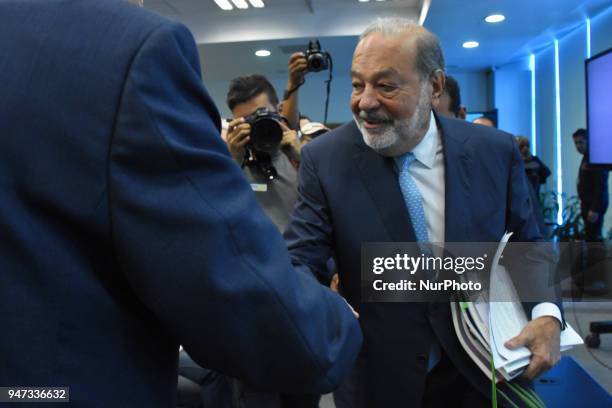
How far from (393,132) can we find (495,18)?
191 inches

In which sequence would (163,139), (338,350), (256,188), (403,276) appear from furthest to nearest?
1. (256,188)
2. (403,276)
3. (338,350)
4. (163,139)

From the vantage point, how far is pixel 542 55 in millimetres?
7355

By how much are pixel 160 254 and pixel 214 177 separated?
3.7 inches

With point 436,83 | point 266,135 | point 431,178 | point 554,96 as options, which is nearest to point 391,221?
point 431,178

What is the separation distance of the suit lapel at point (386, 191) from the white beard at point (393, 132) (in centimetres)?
3

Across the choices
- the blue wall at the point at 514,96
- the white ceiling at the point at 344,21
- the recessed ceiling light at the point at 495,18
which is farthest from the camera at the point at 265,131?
the blue wall at the point at 514,96

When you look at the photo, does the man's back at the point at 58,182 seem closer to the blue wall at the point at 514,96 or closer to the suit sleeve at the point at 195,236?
the suit sleeve at the point at 195,236

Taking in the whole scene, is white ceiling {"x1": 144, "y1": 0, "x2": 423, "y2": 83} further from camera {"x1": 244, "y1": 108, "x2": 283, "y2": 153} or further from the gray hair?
the gray hair

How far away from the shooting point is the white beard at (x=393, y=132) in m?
1.19

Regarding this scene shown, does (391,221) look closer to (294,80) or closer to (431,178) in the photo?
(431,178)

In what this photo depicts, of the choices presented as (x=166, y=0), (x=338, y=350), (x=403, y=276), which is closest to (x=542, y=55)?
(x=166, y=0)

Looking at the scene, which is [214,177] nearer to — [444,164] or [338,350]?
[338,350]

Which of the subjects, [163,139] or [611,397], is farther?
[611,397]

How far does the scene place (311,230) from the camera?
1.16 m
